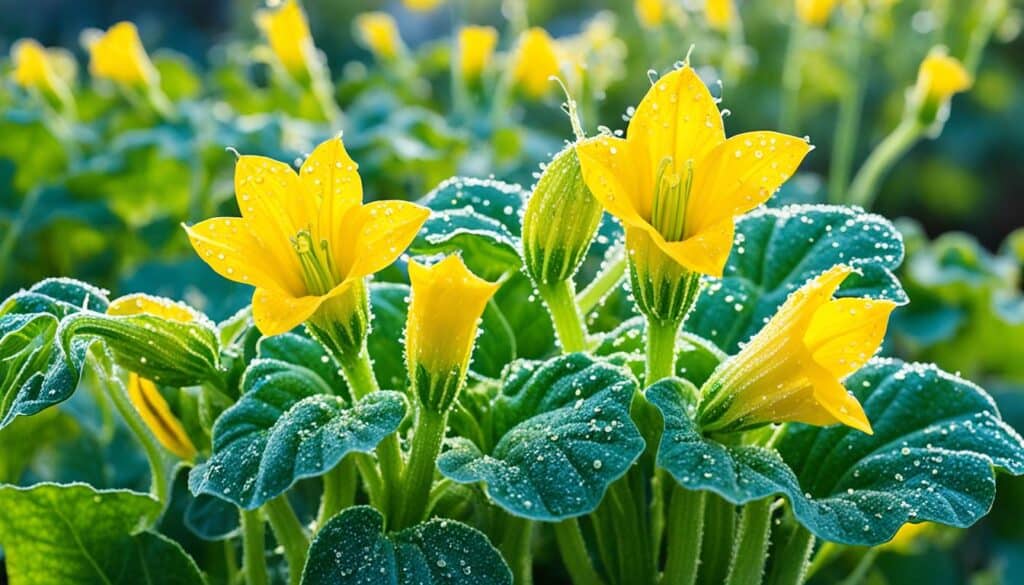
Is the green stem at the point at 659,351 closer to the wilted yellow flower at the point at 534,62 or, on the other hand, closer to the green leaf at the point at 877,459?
the green leaf at the point at 877,459

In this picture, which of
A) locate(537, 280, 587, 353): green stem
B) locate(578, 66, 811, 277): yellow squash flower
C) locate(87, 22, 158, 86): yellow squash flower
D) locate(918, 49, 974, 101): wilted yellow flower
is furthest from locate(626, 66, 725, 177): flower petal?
locate(87, 22, 158, 86): yellow squash flower

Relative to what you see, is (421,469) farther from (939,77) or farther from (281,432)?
(939,77)

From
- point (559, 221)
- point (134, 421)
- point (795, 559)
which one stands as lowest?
point (795, 559)

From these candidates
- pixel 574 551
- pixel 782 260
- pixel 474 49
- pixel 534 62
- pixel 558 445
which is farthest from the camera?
pixel 474 49

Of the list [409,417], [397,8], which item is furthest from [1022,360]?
[397,8]

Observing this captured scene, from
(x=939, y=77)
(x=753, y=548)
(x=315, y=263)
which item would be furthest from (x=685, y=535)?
(x=939, y=77)

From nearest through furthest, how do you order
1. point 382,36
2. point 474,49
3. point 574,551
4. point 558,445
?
point 558,445 < point 574,551 < point 474,49 < point 382,36

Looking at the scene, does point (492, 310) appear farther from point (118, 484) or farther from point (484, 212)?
point (118, 484)

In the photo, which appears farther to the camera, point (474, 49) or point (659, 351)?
point (474, 49)
